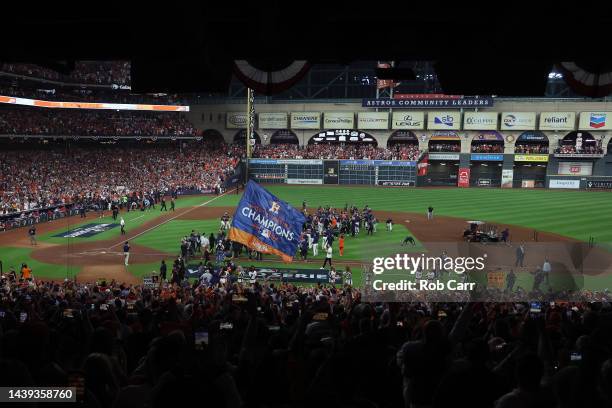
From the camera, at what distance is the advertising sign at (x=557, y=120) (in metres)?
65.4

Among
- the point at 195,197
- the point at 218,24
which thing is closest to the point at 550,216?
the point at 195,197

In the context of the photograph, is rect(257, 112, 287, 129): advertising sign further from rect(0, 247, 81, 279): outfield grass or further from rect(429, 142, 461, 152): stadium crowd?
rect(0, 247, 81, 279): outfield grass

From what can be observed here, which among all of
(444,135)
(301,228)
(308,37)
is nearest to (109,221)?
(301,228)

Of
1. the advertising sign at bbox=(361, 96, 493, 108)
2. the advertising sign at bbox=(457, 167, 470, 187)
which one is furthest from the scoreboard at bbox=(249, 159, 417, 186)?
the advertising sign at bbox=(457, 167, 470, 187)

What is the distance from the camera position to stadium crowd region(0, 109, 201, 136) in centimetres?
5300

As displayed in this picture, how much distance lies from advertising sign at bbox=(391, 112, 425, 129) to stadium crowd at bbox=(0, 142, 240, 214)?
78.7ft

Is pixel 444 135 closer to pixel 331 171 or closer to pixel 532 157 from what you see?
pixel 532 157

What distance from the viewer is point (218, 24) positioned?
772cm

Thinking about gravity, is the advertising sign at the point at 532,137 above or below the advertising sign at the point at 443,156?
above

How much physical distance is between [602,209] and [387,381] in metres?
47.6

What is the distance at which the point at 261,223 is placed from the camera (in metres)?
21.4

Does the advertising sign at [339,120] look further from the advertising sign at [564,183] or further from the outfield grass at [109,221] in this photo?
the outfield grass at [109,221]

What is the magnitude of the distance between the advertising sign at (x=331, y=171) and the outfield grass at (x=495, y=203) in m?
4.00

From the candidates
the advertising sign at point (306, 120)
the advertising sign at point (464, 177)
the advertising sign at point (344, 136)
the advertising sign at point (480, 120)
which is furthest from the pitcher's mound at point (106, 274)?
the advertising sign at point (480, 120)
